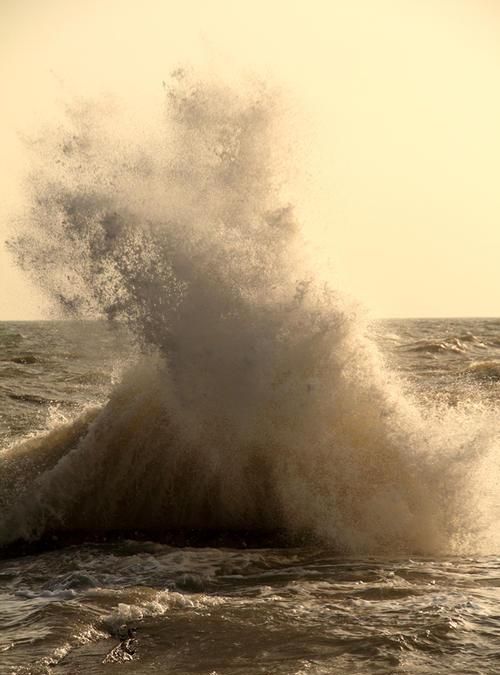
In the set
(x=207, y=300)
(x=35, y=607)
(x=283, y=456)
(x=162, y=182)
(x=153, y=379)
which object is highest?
(x=162, y=182)

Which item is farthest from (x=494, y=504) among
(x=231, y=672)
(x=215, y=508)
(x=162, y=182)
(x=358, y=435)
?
(x=162, y=182)

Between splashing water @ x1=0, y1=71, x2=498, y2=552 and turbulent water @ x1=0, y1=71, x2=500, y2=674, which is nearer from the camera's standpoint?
turbulent water @ x1=0, y1=71, x2=500, y2=674

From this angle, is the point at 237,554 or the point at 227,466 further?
the point at 227,466

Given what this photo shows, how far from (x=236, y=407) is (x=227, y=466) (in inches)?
22.5

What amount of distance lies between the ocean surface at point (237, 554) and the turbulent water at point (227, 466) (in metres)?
0.02

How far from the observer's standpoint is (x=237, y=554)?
684 cm

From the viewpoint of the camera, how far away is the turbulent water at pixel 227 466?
4832 millimetres

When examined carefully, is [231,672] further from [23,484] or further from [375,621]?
[23,484]

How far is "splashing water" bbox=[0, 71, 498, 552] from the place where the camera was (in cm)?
745

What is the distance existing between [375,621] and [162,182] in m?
6.16

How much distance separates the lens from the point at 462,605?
5227 mm

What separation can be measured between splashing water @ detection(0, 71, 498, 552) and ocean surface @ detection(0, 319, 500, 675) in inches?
1.1

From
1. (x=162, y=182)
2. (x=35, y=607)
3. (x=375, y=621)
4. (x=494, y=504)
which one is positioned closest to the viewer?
(x=375, y=621)

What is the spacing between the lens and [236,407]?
26.7 ft
